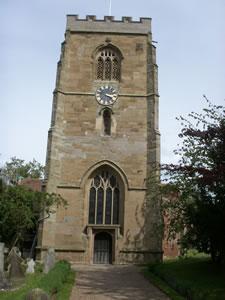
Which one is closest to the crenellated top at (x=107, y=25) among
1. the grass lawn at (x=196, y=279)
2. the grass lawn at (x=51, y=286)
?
the grass lawn at (x=196, y=279)

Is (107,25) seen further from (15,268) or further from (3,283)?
(3,283)

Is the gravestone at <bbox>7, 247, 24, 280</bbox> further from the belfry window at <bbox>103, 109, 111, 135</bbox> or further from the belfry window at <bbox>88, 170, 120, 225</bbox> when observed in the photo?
the belfry window at <bbox>103, 109, 111, 135</bbox>

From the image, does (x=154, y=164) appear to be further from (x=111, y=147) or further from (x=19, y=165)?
(x=19, y=165)

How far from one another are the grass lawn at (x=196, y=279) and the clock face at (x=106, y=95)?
43.4ft

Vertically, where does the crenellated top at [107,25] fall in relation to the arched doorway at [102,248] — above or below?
above

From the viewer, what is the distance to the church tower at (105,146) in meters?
29.2

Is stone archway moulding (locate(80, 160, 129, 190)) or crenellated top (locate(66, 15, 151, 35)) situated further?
crenellated top (locate(66, 15, 151, 35))

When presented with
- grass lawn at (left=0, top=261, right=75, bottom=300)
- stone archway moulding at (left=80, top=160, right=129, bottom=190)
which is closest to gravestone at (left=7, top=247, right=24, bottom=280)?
grass lawn at (left=0, top=261, right=75, bottom=300)

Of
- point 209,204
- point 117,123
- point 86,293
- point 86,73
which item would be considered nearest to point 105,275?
point 86,293

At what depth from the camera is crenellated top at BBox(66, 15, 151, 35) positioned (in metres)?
34.7

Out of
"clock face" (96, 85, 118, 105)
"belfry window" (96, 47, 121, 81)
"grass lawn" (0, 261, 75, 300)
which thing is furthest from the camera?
"belfry window" (96, 47, 121, 81)

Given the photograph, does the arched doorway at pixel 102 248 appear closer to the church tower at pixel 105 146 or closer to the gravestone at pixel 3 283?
the church tower at pixel 105 146

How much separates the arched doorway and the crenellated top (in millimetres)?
15767

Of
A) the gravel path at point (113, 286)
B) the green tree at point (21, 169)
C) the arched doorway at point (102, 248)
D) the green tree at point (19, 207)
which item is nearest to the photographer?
the gravel path at point (113, 286)
